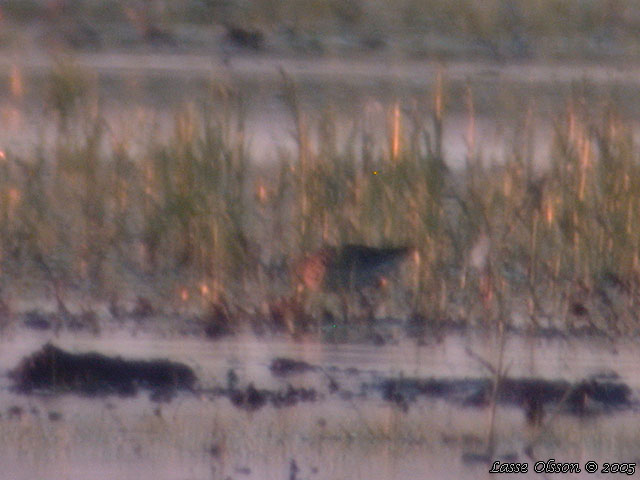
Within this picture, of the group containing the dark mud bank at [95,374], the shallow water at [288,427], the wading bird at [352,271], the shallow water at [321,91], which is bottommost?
the shallow water at [288,427]

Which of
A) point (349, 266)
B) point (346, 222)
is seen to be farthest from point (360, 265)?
point (346, 222)

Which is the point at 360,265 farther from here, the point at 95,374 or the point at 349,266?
the point at 95,374

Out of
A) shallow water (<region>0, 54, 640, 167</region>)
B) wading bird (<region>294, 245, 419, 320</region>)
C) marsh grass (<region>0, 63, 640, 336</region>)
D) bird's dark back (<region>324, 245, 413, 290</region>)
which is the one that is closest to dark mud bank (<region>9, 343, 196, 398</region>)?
marsh grass (<region>0, 63, 640, 336</region>)

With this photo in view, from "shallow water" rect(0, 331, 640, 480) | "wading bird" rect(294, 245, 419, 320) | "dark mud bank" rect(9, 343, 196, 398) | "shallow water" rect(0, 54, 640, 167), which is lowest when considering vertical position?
"shallow water" rect(0, 331, 640, 480)

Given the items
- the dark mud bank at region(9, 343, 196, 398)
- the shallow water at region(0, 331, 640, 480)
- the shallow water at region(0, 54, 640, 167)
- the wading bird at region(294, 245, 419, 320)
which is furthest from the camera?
the shallow water at region(0, 54, 640, 167)

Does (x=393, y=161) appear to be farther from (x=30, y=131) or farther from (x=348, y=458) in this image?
(x=30, y=131)

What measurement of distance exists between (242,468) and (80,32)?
5.60 meters

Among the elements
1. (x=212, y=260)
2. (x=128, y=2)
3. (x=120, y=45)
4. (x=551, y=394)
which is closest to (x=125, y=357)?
(x=212, y=260)

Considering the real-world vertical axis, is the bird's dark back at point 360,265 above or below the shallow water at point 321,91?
below

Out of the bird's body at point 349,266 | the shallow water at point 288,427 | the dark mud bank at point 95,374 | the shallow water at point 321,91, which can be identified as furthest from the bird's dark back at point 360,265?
the shallow water at point 321,91

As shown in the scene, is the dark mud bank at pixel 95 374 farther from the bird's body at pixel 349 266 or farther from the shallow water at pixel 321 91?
the shallow water at pixel 321 91

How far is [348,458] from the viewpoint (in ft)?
9.45

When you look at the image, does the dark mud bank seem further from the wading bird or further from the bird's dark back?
the bird's dark back

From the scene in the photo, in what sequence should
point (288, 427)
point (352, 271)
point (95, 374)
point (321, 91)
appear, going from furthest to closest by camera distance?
point (321, 91) < point (352, 271) < point (95, 374) < point (288, 427)
